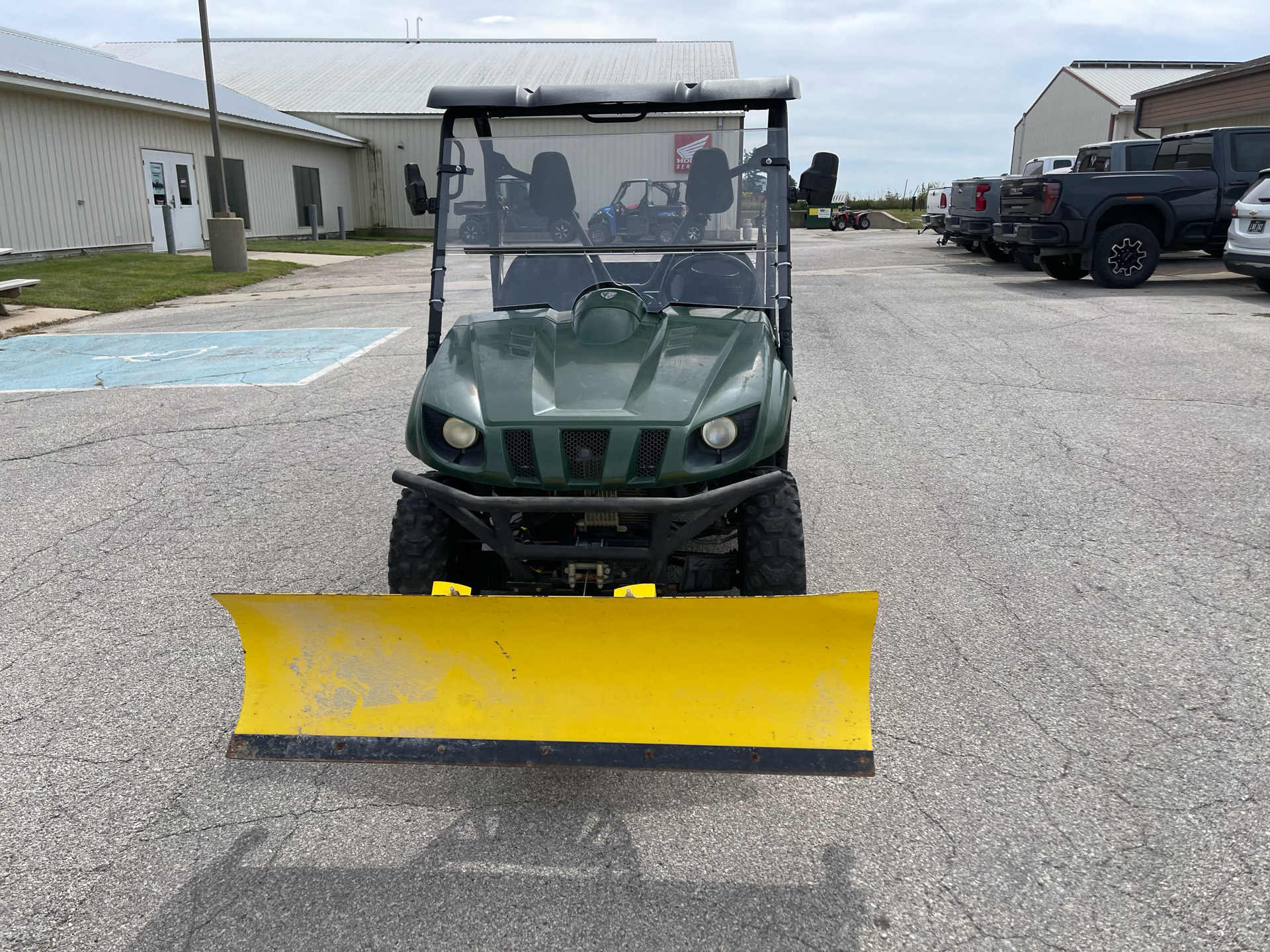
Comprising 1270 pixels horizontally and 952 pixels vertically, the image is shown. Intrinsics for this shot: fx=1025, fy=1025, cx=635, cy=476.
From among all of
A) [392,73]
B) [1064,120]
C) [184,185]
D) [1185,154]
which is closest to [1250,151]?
[1185,154]

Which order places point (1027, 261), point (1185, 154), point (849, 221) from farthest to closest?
point (849, 221) < point (1027, 261) < point (1185, 154)

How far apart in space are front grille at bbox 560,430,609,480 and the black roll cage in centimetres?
100

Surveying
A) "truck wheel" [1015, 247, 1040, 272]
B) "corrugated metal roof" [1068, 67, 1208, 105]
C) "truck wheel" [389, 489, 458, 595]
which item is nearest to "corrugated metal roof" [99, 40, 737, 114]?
"corrugated metal roof" [1068, 67, 1208, 105]

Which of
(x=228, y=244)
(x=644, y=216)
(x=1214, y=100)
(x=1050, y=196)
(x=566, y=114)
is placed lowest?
(x=228, y=244)

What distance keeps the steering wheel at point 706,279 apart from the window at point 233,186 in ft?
78.5

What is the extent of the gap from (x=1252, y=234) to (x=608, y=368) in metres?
12.0

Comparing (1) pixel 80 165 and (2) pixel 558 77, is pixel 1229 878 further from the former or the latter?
(2) pixel 558 77

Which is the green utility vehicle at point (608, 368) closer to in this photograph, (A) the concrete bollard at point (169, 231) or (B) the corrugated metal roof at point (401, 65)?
(A) the concrete bollard at point (169, 231)

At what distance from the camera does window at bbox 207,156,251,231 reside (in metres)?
25.3

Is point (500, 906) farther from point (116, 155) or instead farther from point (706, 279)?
point (116, 155)

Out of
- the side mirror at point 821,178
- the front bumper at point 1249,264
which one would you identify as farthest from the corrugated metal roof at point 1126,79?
the side mirror at point 821,178

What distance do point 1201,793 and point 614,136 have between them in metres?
3.03

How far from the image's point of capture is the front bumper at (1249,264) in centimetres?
1225

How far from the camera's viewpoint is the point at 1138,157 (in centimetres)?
1625
